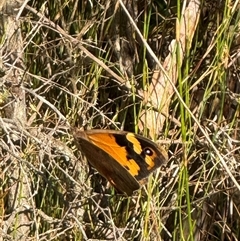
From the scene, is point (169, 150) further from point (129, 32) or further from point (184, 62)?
point (129, 32)

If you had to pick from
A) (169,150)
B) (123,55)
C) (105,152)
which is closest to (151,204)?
(169,150)

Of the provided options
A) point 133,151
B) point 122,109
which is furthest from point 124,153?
point 122,109

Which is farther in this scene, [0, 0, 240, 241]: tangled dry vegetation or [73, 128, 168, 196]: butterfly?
[0, 0, 240, 241]: tangled dry vegetation

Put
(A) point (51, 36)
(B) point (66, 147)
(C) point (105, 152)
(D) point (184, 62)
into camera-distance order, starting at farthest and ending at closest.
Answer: (A) point (51, 36), (D) point (184, 62), (B) point (66, 147), (C) point (105, 152)

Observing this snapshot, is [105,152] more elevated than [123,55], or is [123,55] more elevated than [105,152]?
[123,55]

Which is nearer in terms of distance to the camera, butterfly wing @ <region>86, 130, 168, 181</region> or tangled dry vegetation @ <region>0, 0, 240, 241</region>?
butterfly wing @ <region>86, 130, 168, 181</region>
